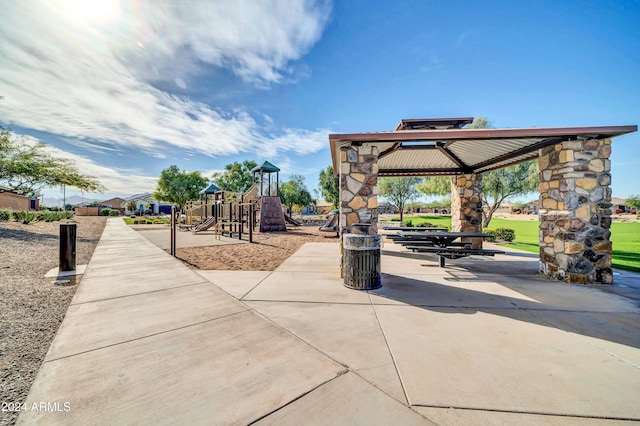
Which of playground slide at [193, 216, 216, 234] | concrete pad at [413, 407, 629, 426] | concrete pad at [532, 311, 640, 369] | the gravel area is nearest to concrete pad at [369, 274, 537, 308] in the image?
concrete pad at [532, 311, 640, 369]

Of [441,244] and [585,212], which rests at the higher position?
[585,212]

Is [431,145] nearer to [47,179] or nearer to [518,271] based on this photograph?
[518,271]

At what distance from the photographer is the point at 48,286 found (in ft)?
16.8

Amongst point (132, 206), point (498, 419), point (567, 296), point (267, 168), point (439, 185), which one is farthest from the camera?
point (132, 206)

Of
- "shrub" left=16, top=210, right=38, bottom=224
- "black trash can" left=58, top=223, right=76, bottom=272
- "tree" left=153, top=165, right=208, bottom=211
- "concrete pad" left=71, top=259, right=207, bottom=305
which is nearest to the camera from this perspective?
"concrete pad" left=71, top=259, right=207, bottom=305

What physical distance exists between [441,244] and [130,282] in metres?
7.30

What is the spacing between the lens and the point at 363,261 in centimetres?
494

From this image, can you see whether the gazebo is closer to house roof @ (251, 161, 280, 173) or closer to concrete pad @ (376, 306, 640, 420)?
concrete pad @ (376, 306, 640, 420)

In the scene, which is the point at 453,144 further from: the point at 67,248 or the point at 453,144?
the point at 67,248

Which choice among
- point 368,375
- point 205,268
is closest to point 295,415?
point 368,375

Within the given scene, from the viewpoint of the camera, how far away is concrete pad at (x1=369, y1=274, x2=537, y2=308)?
4.23 meters

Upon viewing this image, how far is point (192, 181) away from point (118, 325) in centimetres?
4828

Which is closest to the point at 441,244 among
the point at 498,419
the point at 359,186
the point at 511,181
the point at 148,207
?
the point at 359,186

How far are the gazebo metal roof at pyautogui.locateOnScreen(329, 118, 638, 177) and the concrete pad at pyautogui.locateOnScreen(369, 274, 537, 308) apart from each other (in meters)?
3.02
